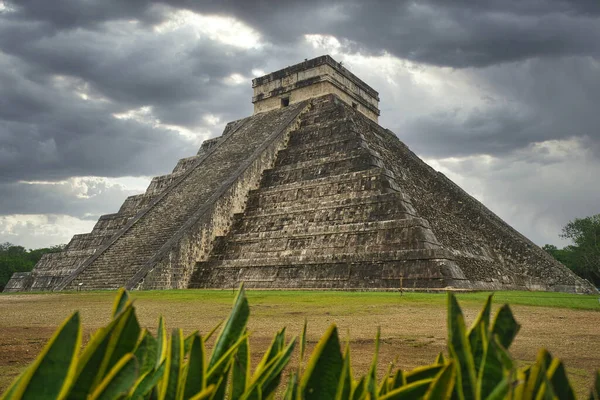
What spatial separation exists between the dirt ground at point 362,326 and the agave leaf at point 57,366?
2.43 metres

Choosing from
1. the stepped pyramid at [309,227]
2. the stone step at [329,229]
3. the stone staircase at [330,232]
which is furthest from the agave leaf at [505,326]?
the stone step at [329,229]

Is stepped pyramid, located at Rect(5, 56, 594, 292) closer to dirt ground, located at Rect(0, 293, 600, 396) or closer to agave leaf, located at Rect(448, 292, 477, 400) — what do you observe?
dirt ground, located at Rect(0, 293, 600, 396)

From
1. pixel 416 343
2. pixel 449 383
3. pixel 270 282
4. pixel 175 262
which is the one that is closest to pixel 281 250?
pixel 270 282

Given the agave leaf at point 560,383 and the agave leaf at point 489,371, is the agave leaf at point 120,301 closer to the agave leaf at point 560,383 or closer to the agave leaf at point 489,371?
the agave leaf at point 489,371

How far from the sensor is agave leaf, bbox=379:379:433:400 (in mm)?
968

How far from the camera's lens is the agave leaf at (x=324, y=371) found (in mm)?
1044

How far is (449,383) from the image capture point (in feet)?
3.01

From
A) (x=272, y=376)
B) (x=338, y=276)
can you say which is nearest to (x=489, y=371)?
(x=272, y=376)

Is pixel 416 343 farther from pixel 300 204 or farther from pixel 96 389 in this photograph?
pixel 300 204

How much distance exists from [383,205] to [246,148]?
26.4 feet

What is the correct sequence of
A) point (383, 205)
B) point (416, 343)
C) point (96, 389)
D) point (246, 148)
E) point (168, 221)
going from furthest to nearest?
point (246, 148), point (168, 221), point (383, 205), point (416, 343), point (96, 389)

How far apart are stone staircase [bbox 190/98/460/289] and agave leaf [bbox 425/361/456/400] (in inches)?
453

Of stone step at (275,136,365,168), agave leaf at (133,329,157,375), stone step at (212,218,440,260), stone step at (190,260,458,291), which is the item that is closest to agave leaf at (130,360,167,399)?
agave leaf at (133,329,157,375)

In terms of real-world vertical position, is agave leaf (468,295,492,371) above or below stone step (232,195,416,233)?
below
